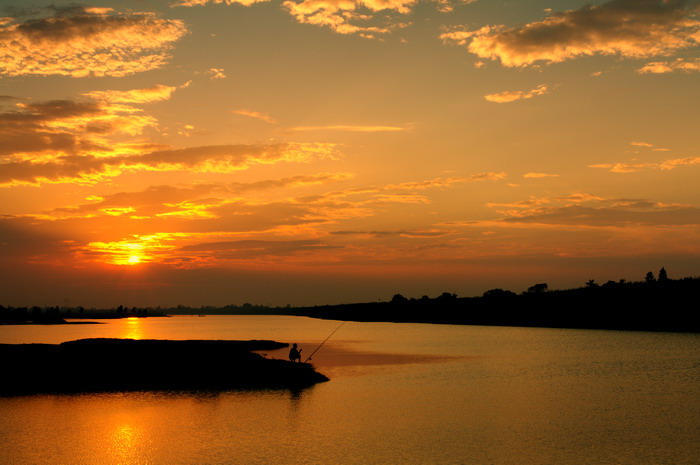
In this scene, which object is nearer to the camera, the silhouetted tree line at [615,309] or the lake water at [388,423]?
the lake water at [388,423]

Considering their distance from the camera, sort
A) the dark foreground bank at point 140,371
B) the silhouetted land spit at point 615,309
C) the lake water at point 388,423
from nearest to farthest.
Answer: the lake water at point 388,423 → the dark foreground bank at point 140,371 → the silhouetted land spit at point 615,309

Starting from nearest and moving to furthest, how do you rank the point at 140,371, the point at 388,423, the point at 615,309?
the point at 388,423, the point at 140,371, the point at 615,309

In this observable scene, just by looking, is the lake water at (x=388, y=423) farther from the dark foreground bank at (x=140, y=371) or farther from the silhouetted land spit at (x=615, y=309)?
the silhouetted land spit at (x=615, y=309)

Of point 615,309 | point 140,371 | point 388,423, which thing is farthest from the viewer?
point 615,309

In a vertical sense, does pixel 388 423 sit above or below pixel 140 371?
below

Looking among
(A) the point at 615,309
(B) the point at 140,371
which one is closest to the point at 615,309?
(A) the point at 615,309

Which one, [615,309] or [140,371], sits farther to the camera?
[615,309]

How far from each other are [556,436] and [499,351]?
5017 centimetres

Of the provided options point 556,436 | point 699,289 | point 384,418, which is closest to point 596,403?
point 556,436

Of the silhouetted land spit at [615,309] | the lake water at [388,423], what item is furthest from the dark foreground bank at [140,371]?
the silhouetted land spit at [615,309]

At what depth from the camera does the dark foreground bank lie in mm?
44375

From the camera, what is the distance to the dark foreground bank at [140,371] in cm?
4438

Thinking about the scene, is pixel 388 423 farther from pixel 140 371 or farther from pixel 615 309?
pixel 615 309

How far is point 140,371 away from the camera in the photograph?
4716 centimetres
